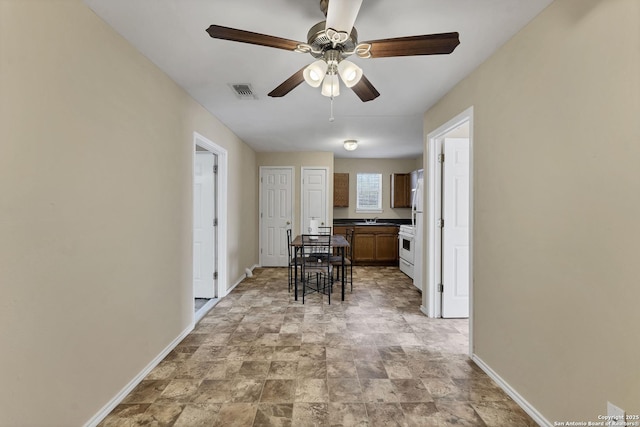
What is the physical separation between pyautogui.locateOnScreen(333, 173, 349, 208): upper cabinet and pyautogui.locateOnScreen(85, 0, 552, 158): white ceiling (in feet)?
9.04

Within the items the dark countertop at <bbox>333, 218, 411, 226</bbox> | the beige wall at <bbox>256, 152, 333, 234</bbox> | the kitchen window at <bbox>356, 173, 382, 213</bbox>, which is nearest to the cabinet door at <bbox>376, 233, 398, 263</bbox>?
the dark countertop at <bbox>333, 218, 411, 226</bbox>

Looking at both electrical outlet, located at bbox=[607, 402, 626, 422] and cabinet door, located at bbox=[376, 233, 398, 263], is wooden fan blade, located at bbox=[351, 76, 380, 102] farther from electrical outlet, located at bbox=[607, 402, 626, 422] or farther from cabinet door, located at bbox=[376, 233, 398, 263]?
cabinet door, located at bbox=[376, 233, 398, 263]

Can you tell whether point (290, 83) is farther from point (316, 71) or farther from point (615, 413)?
point (615, 413)

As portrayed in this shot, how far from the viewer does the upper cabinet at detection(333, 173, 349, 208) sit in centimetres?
645

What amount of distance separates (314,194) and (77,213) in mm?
4393

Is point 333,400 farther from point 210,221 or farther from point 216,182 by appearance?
point 216,182

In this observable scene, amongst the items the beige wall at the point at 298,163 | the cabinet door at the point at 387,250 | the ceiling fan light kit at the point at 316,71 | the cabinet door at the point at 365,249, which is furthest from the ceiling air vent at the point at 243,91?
the cabinet door at the point at 387,250

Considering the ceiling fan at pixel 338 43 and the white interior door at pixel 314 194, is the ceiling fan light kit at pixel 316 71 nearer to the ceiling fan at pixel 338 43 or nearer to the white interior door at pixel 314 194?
the ceiling fan at pixel 338 43

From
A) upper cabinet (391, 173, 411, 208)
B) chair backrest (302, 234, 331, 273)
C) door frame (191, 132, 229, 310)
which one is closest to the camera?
chair backrest (302, 234, 331, 273)

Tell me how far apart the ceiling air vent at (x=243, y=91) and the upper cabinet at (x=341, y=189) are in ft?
12.3

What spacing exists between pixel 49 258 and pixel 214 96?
A: 205 cm

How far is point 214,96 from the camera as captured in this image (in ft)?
9.34

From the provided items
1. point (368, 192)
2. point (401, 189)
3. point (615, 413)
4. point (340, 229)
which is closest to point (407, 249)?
point (340, 229)

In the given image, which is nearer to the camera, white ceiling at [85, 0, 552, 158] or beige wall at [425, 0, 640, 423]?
beige wall at [425, 0, 640, 423]
